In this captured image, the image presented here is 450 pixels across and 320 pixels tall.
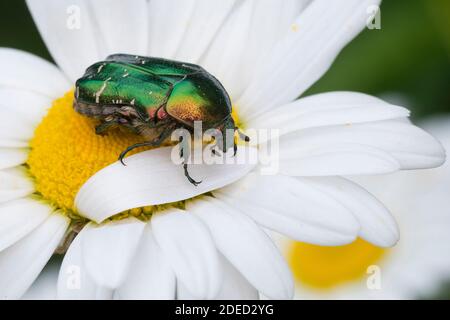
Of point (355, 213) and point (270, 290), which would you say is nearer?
point (270, 290)

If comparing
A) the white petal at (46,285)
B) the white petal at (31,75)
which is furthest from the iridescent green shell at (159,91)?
the white petal at (46,285)

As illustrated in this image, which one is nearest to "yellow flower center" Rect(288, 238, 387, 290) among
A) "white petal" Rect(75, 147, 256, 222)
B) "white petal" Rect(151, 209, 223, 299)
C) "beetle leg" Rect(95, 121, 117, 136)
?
"white petal" Rect(75, 147, 256, 222)

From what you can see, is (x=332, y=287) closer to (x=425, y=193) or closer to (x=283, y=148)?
(x=425, y=193)

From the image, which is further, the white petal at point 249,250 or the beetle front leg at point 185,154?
the beetle front leg at point 185,154

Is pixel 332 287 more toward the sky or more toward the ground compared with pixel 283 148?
more toward the ground

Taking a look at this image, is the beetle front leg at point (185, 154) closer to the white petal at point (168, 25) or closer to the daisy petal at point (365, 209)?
the daisy petal at point (365, 209)

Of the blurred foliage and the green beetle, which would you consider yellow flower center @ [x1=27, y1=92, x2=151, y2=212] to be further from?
the blurred foliage

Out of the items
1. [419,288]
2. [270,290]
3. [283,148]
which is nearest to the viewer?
[270,290]

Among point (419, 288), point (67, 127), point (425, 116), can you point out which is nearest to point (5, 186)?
point (67, 127)
